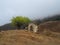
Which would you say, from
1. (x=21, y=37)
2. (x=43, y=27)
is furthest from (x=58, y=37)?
(x=43, y=27)

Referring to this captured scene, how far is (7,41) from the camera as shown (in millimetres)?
28609

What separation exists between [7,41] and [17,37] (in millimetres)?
2260

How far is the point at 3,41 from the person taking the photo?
28.6 metres

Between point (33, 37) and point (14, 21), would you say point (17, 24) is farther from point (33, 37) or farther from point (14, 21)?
point (33, 37)

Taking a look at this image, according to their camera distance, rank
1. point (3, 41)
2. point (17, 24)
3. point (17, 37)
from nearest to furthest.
Answer: point (3, 41)
point (17, 37)
point (17, 24)

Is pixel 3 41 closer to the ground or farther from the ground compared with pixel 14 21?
closer to the ground

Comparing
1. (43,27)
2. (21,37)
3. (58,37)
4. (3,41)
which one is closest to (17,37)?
(21,37)

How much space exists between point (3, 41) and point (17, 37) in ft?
8.41

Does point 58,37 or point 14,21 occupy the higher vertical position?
point 14,21

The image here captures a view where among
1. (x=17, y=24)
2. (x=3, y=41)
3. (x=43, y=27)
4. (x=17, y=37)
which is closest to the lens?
(x=3, y=41)

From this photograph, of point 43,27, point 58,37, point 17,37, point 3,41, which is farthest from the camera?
point 43,27

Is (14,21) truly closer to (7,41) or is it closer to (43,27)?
(43,27)

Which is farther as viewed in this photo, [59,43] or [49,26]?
[49,26]

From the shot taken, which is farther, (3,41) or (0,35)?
(0,35)
